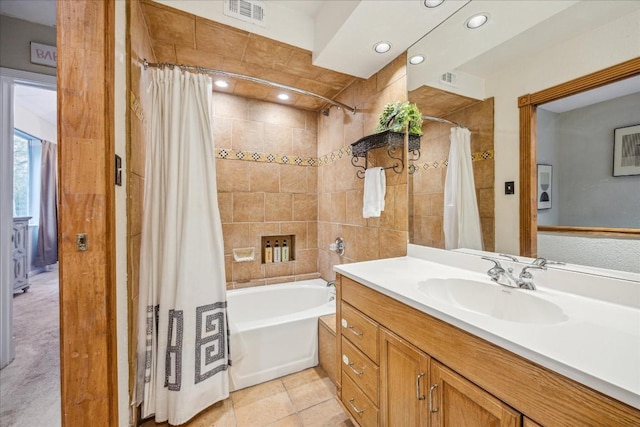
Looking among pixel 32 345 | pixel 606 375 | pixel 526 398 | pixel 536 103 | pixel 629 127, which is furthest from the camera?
pixel 32 345

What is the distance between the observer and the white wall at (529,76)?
840 millimetres

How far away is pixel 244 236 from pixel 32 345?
1911 millimetres

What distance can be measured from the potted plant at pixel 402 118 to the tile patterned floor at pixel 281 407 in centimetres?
178

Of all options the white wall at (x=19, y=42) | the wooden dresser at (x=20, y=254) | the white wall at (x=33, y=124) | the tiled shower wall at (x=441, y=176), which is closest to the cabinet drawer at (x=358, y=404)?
the tiled shower wall at (x=441, y=176)

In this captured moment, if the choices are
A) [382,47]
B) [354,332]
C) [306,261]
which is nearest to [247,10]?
[382,47]

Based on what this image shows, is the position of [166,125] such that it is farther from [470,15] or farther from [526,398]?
[526,398]

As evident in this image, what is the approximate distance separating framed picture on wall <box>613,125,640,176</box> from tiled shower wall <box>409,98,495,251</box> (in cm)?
39

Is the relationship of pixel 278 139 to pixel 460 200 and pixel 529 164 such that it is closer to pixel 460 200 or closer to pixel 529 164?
pixel 460 200

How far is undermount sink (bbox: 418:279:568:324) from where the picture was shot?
876 mm

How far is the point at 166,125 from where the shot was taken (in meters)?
1.50

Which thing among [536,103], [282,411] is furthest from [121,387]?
[536,103]

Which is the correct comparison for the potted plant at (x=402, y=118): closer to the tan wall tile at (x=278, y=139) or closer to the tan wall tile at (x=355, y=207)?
the tan wall tile at (x=355, y=207)

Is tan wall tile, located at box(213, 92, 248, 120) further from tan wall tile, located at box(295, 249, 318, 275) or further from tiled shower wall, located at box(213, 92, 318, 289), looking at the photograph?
tan wall tile, located at box(295, 249, 318, 275)

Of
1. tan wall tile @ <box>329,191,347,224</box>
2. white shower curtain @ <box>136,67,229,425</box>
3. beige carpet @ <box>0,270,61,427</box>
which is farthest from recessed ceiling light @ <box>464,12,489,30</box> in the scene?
beige carpet @ <box>0,270,61,427</box>
